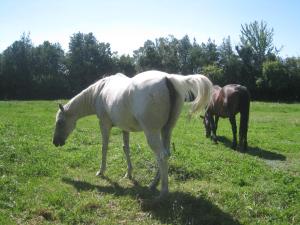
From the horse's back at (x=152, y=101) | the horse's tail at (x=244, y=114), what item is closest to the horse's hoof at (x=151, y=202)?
the horse's back at (x=152, y=101)

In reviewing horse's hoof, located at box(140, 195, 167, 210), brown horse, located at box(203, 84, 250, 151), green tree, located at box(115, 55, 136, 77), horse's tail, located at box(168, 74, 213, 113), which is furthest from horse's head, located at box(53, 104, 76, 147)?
green tree, located at box(115, 55, 136, 77)

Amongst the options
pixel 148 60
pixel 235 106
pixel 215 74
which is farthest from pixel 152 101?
pixel 148 60

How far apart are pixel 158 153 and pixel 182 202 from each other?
947mm

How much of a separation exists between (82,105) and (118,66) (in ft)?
169

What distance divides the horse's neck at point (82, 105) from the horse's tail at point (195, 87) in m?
3.11

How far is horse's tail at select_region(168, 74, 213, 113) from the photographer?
738cm

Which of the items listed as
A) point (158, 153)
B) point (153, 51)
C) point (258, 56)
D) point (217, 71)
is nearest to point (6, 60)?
point (153, 51)

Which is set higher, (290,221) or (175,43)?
(175,43)

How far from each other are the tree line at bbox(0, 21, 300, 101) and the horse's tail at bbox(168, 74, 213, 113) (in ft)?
153

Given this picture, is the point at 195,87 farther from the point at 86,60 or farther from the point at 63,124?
the point at 86,60

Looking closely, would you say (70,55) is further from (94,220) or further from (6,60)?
(94,220)

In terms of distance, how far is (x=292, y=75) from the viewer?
53.3m

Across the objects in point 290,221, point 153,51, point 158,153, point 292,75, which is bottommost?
point 290,221

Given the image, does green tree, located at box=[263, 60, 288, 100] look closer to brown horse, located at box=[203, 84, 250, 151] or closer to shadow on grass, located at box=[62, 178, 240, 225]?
brown horse, located at box=[203, 84, 250, 151]
